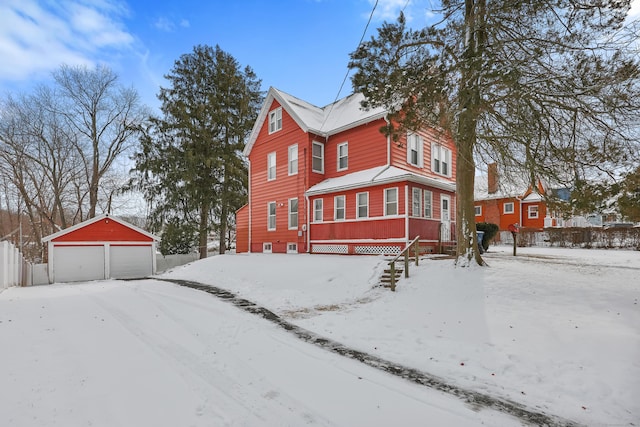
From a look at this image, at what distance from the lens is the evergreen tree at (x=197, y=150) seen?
2338 centimetres

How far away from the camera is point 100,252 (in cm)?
1855

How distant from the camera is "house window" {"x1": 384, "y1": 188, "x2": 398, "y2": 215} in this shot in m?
13.7

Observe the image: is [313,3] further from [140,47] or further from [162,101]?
[162,101]

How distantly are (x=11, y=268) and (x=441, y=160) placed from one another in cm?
2199

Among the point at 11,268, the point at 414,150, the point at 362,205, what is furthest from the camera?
the point at 414,150

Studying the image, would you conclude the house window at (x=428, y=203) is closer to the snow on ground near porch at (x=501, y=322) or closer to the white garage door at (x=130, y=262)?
the snow on ground near porch at (x=501, y=322)

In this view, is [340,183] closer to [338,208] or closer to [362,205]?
[338,208]

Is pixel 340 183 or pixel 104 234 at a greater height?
pixel 340 183

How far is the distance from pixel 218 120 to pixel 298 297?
19.1 m

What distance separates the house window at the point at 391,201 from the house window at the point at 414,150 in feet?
9.46

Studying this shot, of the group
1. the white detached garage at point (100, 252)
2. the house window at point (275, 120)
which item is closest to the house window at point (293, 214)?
the house window at point (275, 120)

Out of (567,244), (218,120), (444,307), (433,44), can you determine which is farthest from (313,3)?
(567,244)

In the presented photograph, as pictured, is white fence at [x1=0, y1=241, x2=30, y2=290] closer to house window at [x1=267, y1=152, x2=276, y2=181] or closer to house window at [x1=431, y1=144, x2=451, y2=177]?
house window at [x1=267, y1=152, x2=276, y2=181]

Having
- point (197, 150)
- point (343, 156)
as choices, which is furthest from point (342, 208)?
point (197, 150)
